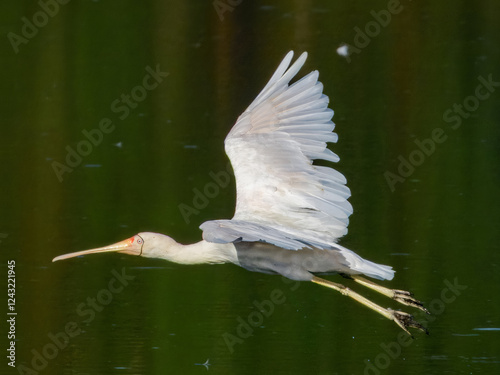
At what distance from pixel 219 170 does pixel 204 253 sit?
432 centimetres

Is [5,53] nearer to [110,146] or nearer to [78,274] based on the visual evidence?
[110,146]

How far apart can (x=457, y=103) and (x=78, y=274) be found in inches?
249

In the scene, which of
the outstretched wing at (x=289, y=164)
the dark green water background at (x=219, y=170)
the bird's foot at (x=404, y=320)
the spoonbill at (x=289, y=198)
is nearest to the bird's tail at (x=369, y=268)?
the spoonbill at (x=289, y=198)

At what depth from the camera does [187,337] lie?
27.8ft

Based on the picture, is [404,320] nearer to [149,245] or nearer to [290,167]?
[290,167]

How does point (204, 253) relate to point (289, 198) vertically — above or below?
below

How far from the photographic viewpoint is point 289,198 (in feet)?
26.2

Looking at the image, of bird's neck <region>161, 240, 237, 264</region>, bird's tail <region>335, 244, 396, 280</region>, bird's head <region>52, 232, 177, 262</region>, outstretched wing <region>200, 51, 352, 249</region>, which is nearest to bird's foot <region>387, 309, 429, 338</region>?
bird's tail <region>335, 244, 396, 280</region>

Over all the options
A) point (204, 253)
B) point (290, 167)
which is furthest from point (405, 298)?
point (204, 253)

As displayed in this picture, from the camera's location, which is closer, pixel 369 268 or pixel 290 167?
pixel 369 268

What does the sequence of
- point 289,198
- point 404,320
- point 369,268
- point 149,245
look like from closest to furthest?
point 369,268
point 404,320
point 289,198
point 149,245

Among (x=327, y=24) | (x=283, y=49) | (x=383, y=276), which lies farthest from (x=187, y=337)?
(x=327, y=24)

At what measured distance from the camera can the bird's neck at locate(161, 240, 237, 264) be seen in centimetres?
793

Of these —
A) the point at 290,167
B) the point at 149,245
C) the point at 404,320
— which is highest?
the point at 290,167
